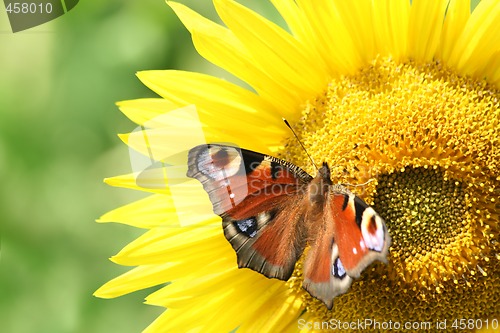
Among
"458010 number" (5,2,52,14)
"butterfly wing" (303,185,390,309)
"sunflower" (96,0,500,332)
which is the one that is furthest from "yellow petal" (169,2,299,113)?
"458010 number" (5,2,52,14)

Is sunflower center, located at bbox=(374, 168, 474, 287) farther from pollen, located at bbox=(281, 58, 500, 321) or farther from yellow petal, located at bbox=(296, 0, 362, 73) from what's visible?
yellow petal, located at bbox=(296, 0, 362, 73)

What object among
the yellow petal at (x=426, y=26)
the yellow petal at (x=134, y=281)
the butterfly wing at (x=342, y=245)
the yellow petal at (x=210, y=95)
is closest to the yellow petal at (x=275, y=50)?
the yellow petal at (x=210, y=95)

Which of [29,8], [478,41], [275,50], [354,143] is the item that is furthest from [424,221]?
[29,8]

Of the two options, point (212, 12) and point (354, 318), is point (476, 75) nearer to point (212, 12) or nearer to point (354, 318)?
point (354, 318)

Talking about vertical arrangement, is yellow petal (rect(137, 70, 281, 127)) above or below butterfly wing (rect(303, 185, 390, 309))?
above

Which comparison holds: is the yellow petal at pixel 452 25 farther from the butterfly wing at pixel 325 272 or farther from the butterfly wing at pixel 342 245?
the butterfly wing at pixel 325 272

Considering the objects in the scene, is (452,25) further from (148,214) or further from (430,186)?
(148,214)

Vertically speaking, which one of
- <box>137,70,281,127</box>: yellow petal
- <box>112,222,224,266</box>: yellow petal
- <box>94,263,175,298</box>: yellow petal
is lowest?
<box>94,263,175,298</box>: yellow petal

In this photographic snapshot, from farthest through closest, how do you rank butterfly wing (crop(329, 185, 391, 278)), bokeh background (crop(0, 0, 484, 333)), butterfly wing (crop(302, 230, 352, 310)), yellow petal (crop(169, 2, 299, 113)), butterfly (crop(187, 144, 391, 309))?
bokeh background (crop(0, 0, 484, 333)), yellow petal (crop(169, 2, 299, 113)), butterfly (crop(187, 144, 391, 309)), butterfly wing (crop(302, 230, 352, 310)), butterfly wing (crop(329, 185, 391, 278))
